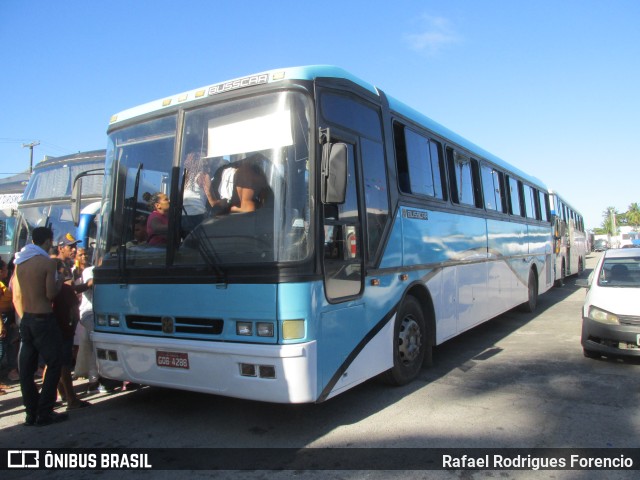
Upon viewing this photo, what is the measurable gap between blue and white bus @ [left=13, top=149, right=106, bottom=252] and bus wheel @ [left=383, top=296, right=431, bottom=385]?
6877 mm

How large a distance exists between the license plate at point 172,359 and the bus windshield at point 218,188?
0.81 m

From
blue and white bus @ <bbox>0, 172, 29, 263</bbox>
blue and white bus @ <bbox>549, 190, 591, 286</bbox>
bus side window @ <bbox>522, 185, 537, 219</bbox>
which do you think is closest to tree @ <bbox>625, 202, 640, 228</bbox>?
blue and white bus @ <bbox>549, 190, 591, 286</bbox>

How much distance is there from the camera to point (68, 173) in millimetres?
10672

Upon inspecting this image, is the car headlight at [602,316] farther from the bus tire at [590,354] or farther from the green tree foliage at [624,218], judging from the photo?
the green tree foliage at [624,218]

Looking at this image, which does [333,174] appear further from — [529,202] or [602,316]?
[529,202]

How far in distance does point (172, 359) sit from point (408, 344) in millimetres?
2732

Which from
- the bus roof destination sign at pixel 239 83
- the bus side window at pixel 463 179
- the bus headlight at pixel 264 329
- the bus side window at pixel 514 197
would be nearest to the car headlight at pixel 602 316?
the bus side window at pixel 463 179

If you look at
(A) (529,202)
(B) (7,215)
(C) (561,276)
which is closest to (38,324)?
(B) (7,215)

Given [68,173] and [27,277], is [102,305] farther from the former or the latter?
[68,173]

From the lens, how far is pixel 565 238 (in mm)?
18609

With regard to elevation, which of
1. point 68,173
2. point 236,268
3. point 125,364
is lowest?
point 125,364

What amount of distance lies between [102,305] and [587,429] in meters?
4.79

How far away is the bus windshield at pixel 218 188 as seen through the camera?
4121mm

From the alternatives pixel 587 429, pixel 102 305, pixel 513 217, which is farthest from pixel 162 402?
pixel 513 217
